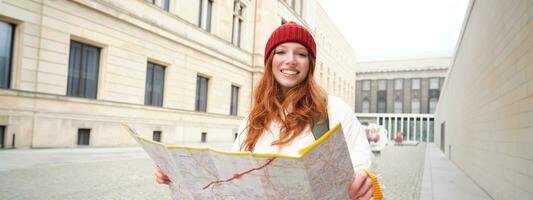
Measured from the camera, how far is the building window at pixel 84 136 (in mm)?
13242

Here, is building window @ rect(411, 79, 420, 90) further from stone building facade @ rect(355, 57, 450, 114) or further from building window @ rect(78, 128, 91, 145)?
building window @ rect(78, 128, 91, 145)

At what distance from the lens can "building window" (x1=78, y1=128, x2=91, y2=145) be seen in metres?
13.2

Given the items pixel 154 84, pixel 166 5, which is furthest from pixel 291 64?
pixel 166 5

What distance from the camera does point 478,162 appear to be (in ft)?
24.2

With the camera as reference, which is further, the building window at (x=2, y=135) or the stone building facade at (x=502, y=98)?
the building window at (x=2, y=135)

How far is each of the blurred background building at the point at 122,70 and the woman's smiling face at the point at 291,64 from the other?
11802 mm

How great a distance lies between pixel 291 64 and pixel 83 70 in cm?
1416

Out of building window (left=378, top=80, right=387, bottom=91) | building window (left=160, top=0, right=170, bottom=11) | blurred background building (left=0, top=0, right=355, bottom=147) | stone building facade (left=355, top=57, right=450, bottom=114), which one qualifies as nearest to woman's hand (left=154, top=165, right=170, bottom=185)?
blurred background building (left=0, top=0, right=355, bottom=147)

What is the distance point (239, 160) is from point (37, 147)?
12816 mm

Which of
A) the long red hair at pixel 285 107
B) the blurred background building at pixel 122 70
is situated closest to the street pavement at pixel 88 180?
the blurred background building at pixel 122 70

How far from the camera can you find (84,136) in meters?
13.4

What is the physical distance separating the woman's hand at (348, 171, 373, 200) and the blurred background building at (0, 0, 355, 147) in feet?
40.6

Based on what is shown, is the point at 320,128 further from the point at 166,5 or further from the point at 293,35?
the point at 166,5

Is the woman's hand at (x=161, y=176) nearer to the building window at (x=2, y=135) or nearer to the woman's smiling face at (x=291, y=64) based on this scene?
the woman's smiling face at (x=291, y=64)
